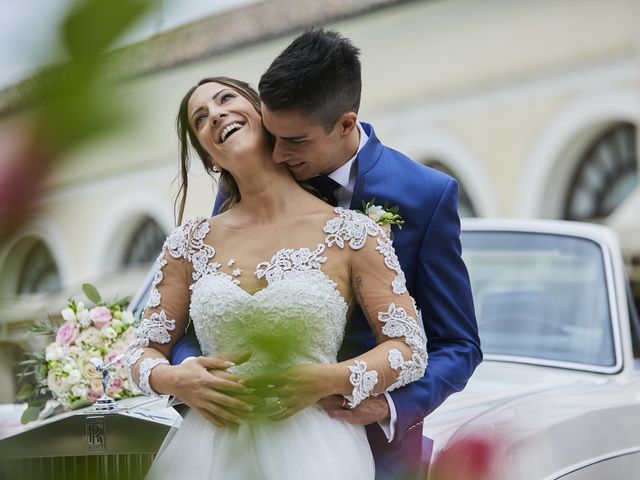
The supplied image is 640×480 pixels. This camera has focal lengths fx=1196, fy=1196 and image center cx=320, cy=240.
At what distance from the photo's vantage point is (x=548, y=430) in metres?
3.13

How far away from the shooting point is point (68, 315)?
12.5 ft

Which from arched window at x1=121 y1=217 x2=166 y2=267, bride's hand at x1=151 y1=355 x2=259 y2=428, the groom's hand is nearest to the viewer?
bride's hand at x1=151 y1=355 x2=259 y2=428

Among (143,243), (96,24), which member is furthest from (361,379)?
(143,243)

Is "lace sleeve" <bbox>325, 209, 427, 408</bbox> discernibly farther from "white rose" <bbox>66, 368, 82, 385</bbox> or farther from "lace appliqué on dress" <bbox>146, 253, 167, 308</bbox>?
"white rose" <bbox>66, 368, 82, 385</bbox>

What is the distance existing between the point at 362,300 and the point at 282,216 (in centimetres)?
25

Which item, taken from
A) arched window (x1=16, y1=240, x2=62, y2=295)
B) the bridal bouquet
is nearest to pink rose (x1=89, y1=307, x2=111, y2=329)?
the bridal bouquet

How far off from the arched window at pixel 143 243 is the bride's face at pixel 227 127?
13.5m

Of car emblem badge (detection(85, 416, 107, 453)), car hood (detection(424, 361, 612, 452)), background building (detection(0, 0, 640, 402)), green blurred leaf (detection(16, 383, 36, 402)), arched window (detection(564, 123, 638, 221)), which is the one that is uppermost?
background building (detection(0, 0, 640, 402))

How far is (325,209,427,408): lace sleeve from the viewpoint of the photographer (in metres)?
2.32

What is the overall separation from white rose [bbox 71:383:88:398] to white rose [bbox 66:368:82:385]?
1cm

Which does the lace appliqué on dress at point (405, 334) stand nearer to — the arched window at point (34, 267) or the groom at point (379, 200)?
the groom at point (379, 200)

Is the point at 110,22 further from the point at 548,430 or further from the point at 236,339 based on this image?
the point at 548,430

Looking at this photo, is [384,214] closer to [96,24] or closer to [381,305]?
[381,305]

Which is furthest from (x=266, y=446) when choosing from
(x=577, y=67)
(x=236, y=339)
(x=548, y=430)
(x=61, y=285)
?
(x=577, y=67)
